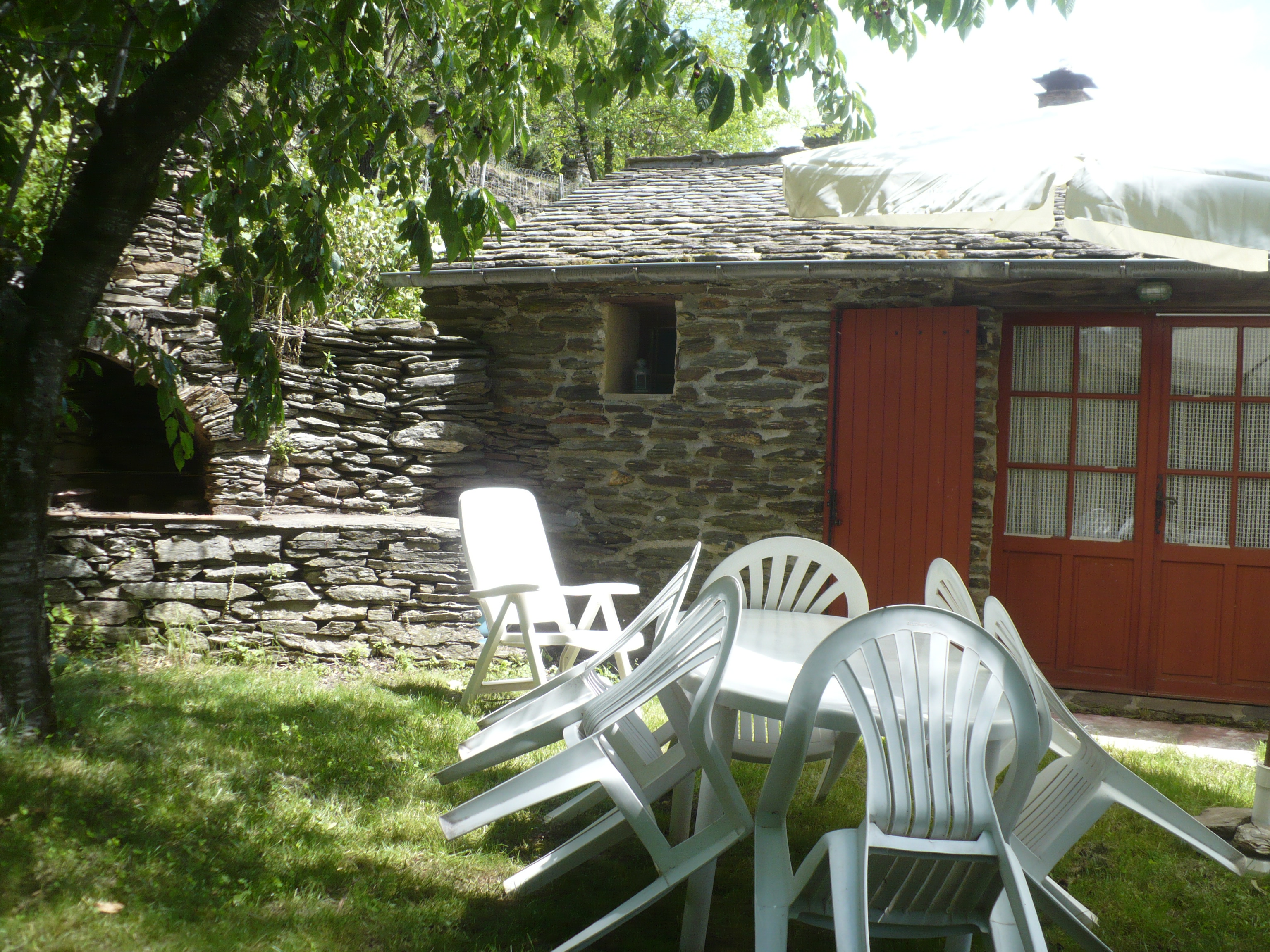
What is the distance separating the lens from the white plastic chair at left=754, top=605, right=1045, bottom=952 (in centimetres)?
181

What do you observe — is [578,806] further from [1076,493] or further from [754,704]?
[1076,493]

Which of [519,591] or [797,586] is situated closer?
[797,586]

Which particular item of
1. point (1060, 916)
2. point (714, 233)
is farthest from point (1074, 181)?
point (714, 233)

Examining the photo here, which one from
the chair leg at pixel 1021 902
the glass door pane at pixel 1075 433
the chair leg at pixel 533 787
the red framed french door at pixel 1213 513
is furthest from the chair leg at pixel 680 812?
the red framed french door at pixel 1213 513

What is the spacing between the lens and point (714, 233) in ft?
20.2

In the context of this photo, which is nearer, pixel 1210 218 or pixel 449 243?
pixel 1210 218

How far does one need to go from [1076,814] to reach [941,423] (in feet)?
11.4

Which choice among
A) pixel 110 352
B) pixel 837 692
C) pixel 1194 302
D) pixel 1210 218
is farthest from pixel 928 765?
pixel 1194 302

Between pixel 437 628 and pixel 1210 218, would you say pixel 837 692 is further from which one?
pixel 437 628

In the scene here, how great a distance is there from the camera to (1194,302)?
5.00 metres

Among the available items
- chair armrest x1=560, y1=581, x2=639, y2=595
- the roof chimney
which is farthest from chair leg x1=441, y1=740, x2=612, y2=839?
the roof chimney

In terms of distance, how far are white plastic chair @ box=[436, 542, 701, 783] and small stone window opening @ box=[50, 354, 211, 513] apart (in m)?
4.43

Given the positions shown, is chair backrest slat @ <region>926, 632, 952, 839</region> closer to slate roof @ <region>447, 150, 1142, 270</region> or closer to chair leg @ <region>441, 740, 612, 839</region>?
chair leg @ <region>441, 740, 612, 839</region>

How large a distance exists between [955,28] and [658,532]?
3638 millimetres
